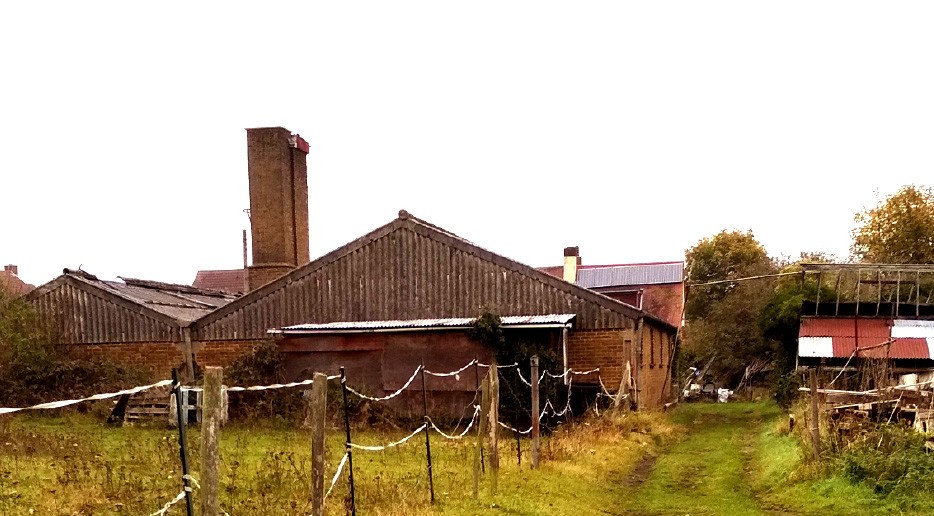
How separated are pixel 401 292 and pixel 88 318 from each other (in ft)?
28.8

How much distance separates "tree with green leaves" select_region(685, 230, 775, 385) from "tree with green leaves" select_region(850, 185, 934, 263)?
5247 millimetres

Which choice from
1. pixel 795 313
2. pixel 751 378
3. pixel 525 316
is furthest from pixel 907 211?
pixel 525 316

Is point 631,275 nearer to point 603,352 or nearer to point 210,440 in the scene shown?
point 603,352

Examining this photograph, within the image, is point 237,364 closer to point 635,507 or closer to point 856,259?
point 635,507

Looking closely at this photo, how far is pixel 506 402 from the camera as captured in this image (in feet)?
55.0

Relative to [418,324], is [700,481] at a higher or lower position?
lower

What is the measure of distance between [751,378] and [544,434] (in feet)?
74.3

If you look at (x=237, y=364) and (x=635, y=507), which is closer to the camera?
(x=635, y=507)

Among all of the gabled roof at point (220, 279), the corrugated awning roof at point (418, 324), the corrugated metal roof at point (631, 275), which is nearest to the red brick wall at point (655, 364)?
the corrugated awning roof at point (418, 324)

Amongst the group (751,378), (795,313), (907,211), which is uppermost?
(907,211)

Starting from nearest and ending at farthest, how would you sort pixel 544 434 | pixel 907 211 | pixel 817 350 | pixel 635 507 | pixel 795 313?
pixel 635 507, pixel 544 434, pixel 817 350, pixel 795 313, pixel 907 211

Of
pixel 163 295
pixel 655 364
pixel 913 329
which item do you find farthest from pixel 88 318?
pixel 913 329

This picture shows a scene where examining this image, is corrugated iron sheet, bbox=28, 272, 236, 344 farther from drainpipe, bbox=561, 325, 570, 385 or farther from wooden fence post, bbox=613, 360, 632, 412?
wooden fence post, bbox=613, 360, 632, 412

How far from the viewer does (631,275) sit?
40.4 m
